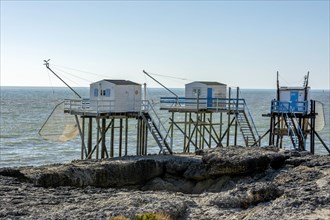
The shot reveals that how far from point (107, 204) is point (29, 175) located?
22.3 feet

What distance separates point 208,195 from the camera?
60.9 ft

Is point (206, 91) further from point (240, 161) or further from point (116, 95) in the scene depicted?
point (240, 161)

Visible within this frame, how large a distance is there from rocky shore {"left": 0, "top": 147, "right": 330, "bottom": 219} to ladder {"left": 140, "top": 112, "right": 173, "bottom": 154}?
1.83m

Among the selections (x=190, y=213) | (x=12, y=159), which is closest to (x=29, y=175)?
(x=190, y=213)

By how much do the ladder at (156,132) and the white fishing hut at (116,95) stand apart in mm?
686

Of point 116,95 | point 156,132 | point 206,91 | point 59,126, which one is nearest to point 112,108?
point 116,95

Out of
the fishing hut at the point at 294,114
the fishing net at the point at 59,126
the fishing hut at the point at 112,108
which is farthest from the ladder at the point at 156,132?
the fishing hut at the point at 294,114

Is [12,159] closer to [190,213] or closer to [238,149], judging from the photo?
[238,149]

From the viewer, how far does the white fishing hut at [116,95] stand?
32.8 m

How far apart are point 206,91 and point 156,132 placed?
252 inches

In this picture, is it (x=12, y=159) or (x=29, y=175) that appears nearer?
(x=29, y=175)

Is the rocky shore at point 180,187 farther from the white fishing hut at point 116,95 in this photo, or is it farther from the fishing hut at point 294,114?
the fishing hut at point 294,114

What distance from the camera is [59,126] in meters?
35.6

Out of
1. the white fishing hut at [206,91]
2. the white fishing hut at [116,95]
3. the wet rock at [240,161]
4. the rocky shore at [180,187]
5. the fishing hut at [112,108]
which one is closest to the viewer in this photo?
the rocky shore at [180,187]
